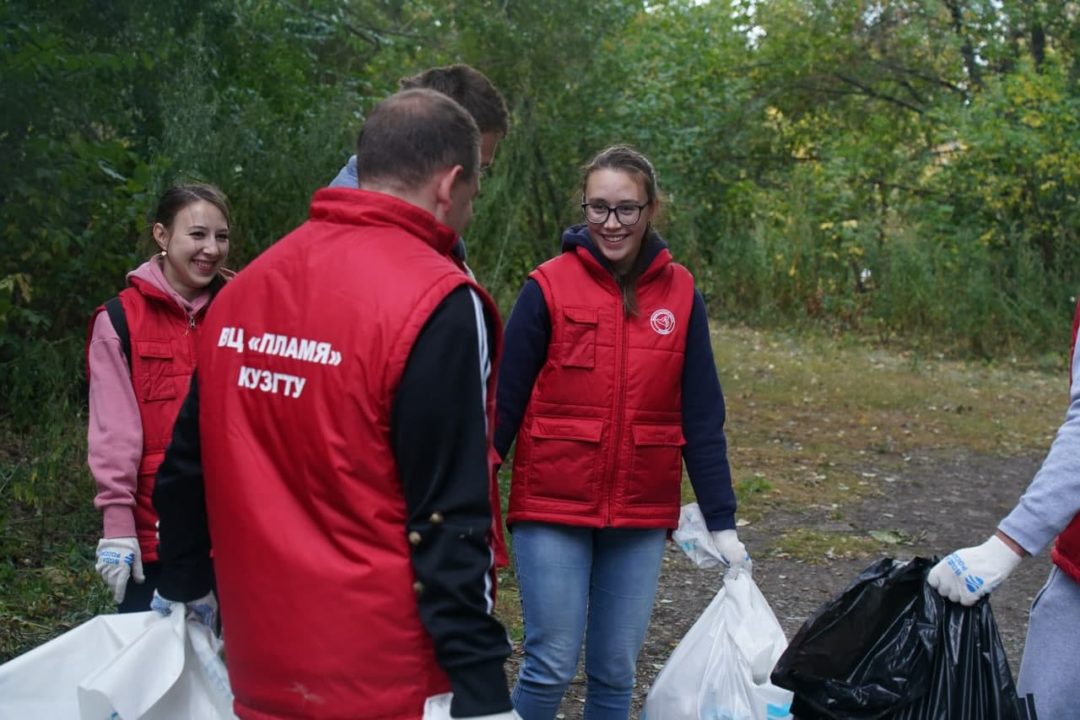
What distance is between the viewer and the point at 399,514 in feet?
6.93

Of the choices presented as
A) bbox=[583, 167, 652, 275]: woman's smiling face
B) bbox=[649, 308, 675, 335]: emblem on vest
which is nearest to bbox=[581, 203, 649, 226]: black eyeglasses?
bbox=[583, 167, 652, 275]: woman's smiling face

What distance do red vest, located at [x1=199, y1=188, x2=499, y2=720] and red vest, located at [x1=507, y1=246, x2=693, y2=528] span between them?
4.18 feet

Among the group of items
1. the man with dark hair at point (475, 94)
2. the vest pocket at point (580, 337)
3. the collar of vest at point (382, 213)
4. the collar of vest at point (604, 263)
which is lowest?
the vest pocket at point (580, 337)

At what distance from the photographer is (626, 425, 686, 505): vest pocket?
11.4 ft

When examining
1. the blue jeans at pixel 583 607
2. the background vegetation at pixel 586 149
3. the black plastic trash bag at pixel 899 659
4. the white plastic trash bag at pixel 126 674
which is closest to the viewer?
the white plastic trash bag at pixel 126 674

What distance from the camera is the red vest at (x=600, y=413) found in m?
3.44

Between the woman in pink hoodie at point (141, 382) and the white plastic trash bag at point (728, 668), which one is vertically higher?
the woman in pink hoodie at point (141, 382)

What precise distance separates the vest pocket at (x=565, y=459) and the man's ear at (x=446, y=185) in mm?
1299

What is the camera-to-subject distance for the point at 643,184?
3.62m

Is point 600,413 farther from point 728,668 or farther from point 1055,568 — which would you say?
point 1055,568

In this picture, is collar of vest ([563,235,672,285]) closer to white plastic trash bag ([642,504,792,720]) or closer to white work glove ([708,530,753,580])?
white work glove ([708,530,753,580])

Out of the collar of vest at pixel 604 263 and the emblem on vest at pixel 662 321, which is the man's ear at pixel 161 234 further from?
the emblem on vest at pixel 662 321

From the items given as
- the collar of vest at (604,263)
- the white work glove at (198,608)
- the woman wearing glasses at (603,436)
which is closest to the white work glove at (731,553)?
the woman wearing glasses at (603,436)

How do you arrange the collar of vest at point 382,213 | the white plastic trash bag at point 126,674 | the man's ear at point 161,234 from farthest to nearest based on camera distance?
the man's ear at point 161,234, the white plastic trash bag at point 126,674, the collar of vest at point 382,213
